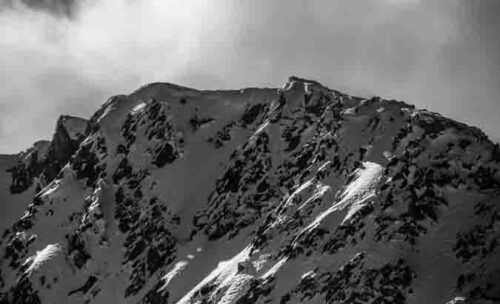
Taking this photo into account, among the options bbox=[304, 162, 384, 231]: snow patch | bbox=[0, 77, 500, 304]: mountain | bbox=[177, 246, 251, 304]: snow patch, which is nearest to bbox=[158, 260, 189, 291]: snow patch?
bbox=[0, 77, 500, 304]: mountain

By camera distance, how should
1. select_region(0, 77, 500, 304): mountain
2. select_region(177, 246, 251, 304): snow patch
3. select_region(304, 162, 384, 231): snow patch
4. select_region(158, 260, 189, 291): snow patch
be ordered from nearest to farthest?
select_region(0, 77, 500, 304): mountain < select_region(304, 162, 384, 231): snow patch < select_region(177, 246, 251, 304): snow patch < select_region(158, 260, 189, 291): snow patch

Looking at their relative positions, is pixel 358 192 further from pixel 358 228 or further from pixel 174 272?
pixel 174 272

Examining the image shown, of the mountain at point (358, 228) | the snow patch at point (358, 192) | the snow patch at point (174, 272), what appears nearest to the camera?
the mountain at point (358, 228)

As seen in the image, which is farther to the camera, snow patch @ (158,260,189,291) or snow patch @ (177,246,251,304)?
snow patch @ (158,260,189,291)

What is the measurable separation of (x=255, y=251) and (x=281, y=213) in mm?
8468

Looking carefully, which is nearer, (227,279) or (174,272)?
(227,279)

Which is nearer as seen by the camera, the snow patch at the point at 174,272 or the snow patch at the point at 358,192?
the snow patch at the point at 358,192

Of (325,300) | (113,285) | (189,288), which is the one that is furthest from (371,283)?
(113,285)

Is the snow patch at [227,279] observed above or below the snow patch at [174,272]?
below

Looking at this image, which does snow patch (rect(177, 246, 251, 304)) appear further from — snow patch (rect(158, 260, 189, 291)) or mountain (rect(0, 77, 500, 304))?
snow patch (rect(158, 260, 189, 291))

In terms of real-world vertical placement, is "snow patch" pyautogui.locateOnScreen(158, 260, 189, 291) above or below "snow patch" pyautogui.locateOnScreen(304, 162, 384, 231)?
above

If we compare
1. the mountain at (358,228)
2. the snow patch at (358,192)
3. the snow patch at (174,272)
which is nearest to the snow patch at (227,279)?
the mountain at (358,228)

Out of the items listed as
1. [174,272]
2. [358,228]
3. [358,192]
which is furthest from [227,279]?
[358,228]

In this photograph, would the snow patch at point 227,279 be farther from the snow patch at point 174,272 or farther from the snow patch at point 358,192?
the snow patch at point 358,192
